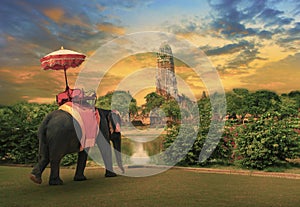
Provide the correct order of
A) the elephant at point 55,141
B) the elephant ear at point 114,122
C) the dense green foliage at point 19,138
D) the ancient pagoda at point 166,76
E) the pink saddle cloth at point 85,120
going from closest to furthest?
the elephant at point 55,141 < the pink saddle cloth at point 85,120 < the elephant ear at point 114,122 < the dense green foliage at point 19,138 < the ancient pagoda at point 166,76

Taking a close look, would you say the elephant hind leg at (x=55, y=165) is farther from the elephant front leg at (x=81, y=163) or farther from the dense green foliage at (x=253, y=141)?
the dense green foliage at (x=253, y=141)

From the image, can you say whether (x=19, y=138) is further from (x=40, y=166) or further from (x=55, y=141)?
(x=55, y=141)

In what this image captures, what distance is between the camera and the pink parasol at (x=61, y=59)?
801 centimetres

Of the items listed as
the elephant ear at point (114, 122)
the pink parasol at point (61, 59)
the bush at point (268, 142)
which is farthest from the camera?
the bush at point (268, 142)

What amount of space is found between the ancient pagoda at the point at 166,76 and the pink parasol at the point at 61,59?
32.3m

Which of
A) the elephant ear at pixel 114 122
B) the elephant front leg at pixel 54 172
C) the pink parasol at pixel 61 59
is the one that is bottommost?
the elephant front leg at pixel 54 172

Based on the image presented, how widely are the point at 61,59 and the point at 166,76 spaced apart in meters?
43.2

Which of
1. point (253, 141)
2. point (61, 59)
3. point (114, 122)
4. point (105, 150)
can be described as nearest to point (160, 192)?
point (105, 150)

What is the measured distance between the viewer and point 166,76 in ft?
167

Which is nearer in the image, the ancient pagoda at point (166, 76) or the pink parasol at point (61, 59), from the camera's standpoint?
the pink parasol at point (61, 59)

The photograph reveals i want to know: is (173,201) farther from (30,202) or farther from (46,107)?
(46,107)

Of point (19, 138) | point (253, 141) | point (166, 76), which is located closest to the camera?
point (253, 141)

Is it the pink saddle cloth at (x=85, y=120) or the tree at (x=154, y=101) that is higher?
the tree at (x=154, y=101)

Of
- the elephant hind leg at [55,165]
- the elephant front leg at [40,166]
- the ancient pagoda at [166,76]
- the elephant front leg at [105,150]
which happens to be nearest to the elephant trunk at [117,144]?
the elephant front leg at [105,150]
